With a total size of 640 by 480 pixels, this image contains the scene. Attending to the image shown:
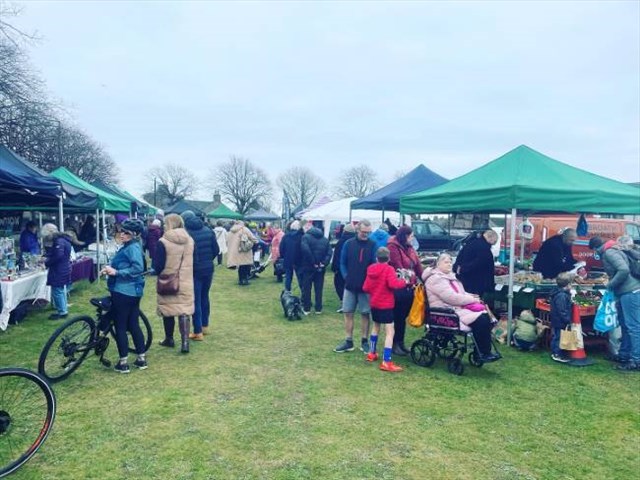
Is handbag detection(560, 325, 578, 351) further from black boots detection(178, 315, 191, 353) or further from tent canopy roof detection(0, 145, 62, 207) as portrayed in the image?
tent canopy roof detection(0, 145, 62, 207)

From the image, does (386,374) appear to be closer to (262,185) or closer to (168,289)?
(168,289)

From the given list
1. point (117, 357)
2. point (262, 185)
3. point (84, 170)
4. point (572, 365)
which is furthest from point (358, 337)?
point (262, 185)

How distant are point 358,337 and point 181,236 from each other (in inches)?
118

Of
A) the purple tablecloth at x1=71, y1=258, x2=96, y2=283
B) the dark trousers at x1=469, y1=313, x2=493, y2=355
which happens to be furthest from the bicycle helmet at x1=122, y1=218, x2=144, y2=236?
the purple tablecloth at x1=71, y1=258, x2=96, y2=283

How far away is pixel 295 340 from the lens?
6438 mm

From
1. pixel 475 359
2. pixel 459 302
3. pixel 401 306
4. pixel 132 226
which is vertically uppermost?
pixel 132 226

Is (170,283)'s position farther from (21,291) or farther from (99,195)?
(99,195)

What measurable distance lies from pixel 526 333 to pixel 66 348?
5558 mm

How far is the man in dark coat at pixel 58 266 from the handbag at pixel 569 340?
23.9 ft

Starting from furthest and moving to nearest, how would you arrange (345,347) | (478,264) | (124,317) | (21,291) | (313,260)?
(313,260) → (21,291) → (478,264) → (345,347) → (124,317)

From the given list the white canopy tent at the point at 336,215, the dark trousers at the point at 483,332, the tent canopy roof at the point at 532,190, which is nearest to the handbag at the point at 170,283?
the dark trousers at the point at 483,332

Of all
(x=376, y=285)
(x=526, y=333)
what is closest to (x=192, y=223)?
(x=376, y=285)

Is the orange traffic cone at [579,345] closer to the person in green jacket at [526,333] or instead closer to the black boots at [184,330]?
the person in green jacket at [526,333]

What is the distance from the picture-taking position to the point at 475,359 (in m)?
5.30
